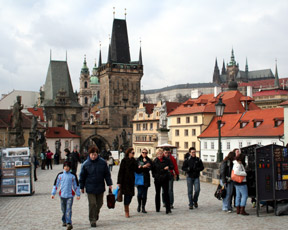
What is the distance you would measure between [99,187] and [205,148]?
40017 millimetres

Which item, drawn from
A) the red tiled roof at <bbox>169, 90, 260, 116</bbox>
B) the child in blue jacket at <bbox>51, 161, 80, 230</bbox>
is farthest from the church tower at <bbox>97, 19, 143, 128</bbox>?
the child in blue jacket at <bbox>51, 161, 80, 230</bbox>

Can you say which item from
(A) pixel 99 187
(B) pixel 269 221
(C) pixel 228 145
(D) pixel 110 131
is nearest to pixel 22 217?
(A) pixel 99 187

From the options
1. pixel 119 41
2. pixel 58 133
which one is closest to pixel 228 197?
pixel 58 133

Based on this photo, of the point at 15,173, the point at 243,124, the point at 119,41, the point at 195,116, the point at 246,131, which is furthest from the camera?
the point at 119,41

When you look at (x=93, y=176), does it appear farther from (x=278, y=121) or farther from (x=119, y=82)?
(x=119, y=82)

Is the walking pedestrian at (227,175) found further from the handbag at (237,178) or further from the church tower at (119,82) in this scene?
the church tower at (119,82)

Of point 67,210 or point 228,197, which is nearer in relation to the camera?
point 67,210

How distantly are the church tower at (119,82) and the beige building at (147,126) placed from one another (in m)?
9.35

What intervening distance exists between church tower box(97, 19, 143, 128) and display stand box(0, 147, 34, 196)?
65156 mm

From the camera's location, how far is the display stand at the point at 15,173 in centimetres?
1387

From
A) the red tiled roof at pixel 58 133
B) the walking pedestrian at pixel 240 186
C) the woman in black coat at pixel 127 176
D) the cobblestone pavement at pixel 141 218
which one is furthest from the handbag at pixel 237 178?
the red tiled roof at pixel 58 133

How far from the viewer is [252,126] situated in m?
42.3

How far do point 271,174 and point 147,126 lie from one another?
58716mm

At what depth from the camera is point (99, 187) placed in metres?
8.70
